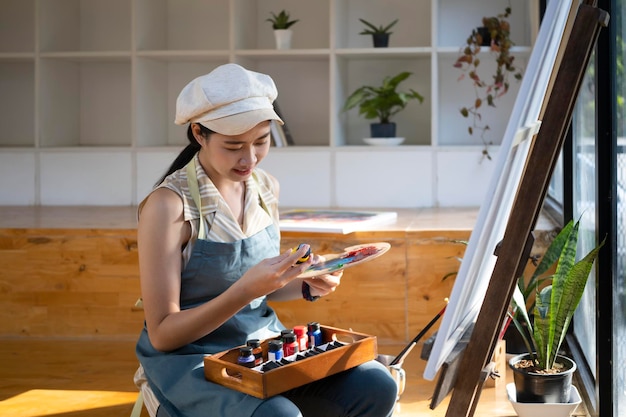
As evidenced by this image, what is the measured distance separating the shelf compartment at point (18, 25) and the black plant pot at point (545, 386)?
3.40m

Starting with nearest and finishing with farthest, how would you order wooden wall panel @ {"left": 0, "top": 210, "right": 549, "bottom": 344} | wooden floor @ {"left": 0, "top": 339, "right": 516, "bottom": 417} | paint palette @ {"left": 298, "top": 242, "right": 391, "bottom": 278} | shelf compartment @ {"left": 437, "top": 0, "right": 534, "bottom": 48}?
1. paint palette @ {"left": 298, "top": 242, "right": 391, "bottom": 278}
2. wooden floor @ {"left": 0, "top": 339, "right": 516, "bottom": 417}
3. wooden wall panel @ {"left": 0, "top": 210, "right": 549, "bottom": 344}
4. shelf compartment @ {"left": 437, "top": 0, "right": 534, "bottom": 48}

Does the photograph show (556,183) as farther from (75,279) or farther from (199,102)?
(199,102)

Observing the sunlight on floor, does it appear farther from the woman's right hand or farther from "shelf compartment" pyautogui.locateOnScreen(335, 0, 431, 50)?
"shelf compartment" pyautogui.locateOnScreen(335, 0, 431, 50)

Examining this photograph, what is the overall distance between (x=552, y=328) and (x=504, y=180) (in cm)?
98

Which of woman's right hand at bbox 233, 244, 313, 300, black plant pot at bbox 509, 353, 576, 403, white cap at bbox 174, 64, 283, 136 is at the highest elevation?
white cap at bbox 174, 64, 283, 136

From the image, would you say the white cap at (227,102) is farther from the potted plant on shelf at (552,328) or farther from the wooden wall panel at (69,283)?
the wooden wall panel at (69,283)

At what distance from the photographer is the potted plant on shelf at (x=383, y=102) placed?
168 inches

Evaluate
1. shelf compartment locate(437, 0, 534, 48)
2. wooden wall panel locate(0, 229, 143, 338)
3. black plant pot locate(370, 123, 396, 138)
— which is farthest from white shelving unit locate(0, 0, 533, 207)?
wooden wall panel locate(0, 229, 143, 338)

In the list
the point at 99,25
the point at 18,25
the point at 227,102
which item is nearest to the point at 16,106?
the point at 18,25

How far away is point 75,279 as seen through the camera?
3559 mm

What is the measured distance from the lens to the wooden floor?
277 cm

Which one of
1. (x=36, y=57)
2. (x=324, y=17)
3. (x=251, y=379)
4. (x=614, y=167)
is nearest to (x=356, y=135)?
(x=324, y=17)

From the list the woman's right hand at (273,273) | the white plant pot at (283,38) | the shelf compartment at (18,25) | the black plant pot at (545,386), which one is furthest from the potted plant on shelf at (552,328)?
the shelf compartment at (18,25)

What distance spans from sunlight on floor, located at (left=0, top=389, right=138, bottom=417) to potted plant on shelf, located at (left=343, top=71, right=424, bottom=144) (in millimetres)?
1922
